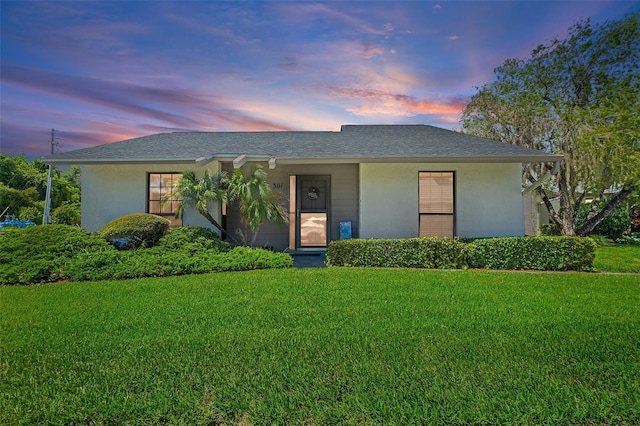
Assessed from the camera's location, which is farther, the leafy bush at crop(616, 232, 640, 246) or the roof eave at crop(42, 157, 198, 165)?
the leafy bush at crop(616, 232, 640, 246)

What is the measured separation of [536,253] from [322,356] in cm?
734

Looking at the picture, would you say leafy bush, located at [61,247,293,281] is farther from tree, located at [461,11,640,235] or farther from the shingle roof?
tree, located at [461,11,640,235]

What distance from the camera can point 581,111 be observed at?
554 inches

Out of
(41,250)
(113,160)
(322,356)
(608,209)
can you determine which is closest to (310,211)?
(113,160)

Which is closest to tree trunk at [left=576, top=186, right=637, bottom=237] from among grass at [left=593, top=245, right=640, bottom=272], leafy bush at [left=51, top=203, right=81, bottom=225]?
grass at [left=593, top=245, right=640, bottom=272]

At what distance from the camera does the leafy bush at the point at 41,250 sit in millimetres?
8039

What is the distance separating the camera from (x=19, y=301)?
6406mm

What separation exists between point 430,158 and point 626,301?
527 centimetres

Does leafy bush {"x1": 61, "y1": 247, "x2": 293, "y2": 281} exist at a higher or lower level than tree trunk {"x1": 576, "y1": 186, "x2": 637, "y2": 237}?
lower

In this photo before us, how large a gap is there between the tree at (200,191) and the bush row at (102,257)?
2.36 ft

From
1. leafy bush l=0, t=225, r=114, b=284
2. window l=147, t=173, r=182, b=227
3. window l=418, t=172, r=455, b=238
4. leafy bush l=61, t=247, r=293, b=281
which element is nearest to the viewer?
leafy bush l=0, t=225, r=114, b=284

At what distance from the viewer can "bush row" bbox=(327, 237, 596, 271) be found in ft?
29.7

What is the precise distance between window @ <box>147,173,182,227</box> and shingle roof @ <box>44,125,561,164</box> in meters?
0.74

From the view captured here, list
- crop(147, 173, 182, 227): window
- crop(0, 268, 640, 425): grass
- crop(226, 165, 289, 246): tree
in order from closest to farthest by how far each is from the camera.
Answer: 1. crop(0, 268, 640, 425): grass
2. crop(226, 165, 289, 246): tree
3. crop(147, 173, 182, 227): window
